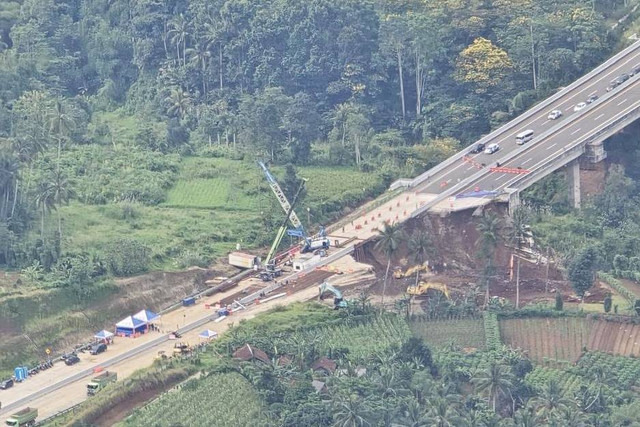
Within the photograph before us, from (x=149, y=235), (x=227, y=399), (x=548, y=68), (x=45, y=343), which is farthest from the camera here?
(x=548, y=68)

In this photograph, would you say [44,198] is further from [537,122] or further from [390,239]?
[537,122]

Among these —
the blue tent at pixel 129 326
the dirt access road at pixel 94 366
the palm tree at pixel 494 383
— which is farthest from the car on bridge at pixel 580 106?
the blue tent at pixel 129 326

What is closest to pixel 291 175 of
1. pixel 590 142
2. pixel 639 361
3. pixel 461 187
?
pixel 461 187

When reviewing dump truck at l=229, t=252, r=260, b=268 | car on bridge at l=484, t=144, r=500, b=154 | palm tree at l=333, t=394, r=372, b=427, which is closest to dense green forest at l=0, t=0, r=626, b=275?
car on bridge at l=484, t=144, r=500, b=154

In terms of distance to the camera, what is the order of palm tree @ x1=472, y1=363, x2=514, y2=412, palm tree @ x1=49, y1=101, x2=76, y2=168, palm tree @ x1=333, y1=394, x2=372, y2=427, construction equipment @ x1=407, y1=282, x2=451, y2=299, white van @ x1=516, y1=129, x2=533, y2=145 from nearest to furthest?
palm tree @ x1=333, y1=394, x2=372, y2=427 < palm tree @ x1=472, y1=363, x2=514, y2=412 < construction equipment @ x1=407, y1=282, x2=451, y2=299 < palm tree @ x1=49, y1=101, x2=76, y2=168 < white van @ x1=516, y1=129, x2=533, y2=145

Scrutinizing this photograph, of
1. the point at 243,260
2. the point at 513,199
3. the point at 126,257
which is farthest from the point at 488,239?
the point at 126,257

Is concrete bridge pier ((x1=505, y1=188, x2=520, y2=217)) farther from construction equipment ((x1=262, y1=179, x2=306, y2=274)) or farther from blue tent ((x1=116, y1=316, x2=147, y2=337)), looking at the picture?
blue tent ((x1=116, y1=316, x2=147, y2=337))

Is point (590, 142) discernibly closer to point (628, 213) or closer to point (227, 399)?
point (628, 213)
